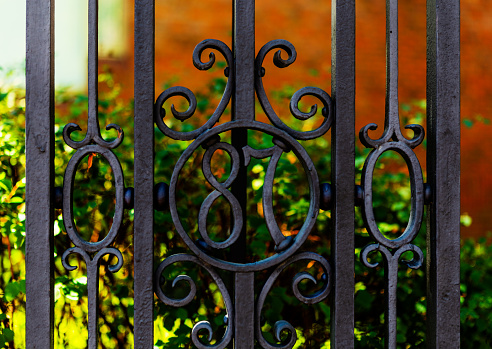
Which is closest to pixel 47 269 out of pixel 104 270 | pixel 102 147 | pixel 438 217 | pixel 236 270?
pixel 102 147

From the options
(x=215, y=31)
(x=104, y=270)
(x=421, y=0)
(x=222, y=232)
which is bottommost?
(x=104, y=270)

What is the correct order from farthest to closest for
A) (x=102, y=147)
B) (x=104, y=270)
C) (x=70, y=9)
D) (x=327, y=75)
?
1. (x=327, y=75)
2. (x=70, y=9)
3. (x=104, y=270)
4. (x=102, y=147)

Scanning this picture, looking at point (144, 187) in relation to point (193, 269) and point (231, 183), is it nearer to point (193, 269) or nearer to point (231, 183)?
point (231, 183)

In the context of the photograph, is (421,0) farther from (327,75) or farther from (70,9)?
(70,9)

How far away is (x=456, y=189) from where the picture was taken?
1.07 metres

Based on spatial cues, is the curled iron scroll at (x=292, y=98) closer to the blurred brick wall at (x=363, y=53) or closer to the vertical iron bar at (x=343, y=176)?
the vertical iron bar at (x=343, y=176)

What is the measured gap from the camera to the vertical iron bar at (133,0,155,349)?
39.5 inches

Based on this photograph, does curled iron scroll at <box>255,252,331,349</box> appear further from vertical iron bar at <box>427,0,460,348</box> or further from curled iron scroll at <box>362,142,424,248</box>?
vertical iron bar at <box>427,0,460,348</box>

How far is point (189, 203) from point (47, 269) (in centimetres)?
78

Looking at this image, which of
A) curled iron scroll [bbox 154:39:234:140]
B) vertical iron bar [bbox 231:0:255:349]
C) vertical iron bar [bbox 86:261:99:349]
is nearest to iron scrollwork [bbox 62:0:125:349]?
vertical iron bar [bbox 86:261:99:349]

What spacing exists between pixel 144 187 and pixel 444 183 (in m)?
0.74

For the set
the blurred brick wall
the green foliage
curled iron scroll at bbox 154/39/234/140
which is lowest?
the green foliage

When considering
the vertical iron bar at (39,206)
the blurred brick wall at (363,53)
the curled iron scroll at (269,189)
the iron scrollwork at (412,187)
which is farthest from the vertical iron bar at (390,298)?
the blurred brick wall at (363,53)

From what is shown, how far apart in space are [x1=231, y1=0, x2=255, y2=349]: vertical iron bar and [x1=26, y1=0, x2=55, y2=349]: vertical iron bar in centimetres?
44
